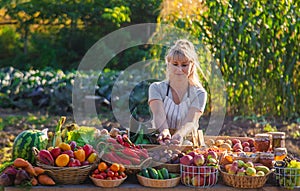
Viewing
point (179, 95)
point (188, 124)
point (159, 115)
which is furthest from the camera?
point (179, 95)

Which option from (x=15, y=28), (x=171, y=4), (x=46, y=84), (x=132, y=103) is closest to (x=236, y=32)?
(x=171, y=4)

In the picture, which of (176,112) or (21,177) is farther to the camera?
(176,112)

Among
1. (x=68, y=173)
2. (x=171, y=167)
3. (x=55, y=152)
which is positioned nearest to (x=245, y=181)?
(x=171, y=167)

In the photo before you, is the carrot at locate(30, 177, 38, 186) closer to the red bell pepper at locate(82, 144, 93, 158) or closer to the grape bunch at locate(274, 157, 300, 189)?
the red bell pepper at locate(82, 144, 93, 158)

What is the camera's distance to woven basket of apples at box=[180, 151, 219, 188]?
11.3 ft

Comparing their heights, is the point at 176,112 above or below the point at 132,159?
above

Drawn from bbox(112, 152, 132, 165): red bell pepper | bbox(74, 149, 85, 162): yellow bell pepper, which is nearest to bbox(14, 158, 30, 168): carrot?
bbox(74, 149, 85, 162): yellow bell pepper

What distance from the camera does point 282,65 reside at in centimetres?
827

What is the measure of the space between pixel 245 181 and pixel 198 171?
28 cm

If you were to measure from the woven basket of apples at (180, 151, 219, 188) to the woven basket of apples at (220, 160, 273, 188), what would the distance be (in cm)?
8

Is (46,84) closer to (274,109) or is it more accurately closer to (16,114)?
(16,114)

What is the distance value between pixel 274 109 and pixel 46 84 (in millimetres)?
3695

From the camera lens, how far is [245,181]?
344 cm

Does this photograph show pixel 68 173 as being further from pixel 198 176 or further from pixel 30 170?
pixel 198 176
